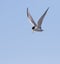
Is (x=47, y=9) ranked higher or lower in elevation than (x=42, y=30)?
higher

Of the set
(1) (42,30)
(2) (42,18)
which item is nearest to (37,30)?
(1) (42,30)

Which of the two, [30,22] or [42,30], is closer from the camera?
[42,30]

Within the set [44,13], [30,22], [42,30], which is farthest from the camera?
[30,22]

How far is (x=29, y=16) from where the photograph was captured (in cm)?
1923

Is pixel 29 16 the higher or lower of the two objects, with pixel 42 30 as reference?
higher

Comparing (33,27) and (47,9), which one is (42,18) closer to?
(47,9)

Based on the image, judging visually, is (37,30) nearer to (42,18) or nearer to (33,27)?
(33,27)

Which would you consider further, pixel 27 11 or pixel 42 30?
pixel 27 11

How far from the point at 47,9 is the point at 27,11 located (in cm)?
431

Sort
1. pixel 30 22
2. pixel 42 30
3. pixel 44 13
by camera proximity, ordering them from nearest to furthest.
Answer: pixel 44 13
pixel 42 30
pixel 30 22

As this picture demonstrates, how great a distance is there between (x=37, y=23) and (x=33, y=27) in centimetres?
Result: 53

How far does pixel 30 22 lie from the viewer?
61.7 ft

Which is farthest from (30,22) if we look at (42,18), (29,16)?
(42,18)

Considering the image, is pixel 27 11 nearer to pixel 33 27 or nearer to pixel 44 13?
pixel 33 27
